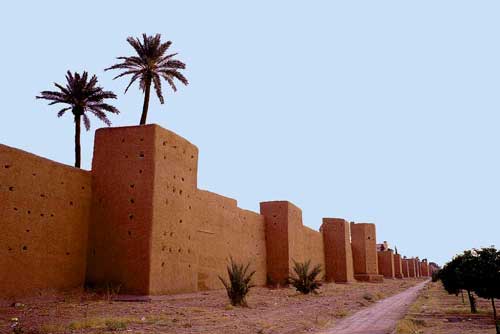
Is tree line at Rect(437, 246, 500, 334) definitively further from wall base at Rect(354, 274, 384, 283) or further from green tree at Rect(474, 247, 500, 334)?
wall base at Rect(354, 274, 384, 283)

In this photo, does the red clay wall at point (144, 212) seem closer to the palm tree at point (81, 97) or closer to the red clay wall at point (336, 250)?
the palm tree at point (81, 97)

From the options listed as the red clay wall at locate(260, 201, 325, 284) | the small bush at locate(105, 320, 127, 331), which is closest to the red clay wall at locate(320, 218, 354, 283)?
the red clay wall at locate(260, 201, 325, 284)

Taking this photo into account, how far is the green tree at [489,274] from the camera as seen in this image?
13.4 metres

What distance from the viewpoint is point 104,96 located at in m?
21.0

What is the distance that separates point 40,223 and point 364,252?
1120 inches

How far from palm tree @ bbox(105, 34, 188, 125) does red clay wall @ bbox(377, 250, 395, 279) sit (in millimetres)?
33693

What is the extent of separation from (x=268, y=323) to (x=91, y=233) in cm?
574

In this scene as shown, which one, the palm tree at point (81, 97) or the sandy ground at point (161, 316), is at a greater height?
the palm tree at point (81, 97)

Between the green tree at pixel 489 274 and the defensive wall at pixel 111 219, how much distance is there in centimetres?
842

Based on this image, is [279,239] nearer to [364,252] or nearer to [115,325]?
[364,252]

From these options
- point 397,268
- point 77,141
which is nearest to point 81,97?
point 77,141

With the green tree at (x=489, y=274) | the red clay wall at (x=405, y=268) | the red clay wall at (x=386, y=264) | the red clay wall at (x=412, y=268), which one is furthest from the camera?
the red clay wall at (x=412, y=268)

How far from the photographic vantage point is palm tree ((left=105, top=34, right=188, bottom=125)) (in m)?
19.5

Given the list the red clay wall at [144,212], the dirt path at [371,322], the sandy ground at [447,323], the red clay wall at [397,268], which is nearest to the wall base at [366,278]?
the red clay wall at [397,268]
